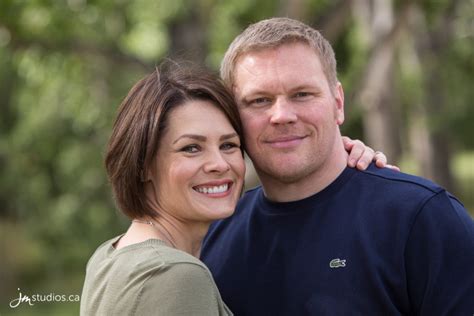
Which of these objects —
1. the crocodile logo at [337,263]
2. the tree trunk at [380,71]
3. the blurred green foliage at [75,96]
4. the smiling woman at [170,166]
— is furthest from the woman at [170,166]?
the tree trunk at [380,71]

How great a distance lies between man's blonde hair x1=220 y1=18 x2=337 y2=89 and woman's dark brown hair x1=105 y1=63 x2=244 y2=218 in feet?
0.69

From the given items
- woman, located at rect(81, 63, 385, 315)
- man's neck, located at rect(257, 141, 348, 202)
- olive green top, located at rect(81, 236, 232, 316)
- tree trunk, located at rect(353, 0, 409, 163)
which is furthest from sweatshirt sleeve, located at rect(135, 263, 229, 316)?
tree trunk, located at rect(353, 0, 409, 163)

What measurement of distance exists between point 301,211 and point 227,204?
32 cm

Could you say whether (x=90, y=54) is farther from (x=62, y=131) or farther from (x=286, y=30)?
(x=286, y=30)

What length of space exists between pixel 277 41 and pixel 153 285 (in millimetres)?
1148

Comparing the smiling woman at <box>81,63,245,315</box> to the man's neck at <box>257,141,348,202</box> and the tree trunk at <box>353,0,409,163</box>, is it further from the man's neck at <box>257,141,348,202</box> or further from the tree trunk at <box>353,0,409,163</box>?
the tree trunk at <box>353,0,409,163</box>

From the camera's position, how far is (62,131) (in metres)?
12.7

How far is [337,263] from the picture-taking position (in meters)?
2.81

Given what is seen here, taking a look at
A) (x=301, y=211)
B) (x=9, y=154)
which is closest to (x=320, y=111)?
(x=301, y=211)

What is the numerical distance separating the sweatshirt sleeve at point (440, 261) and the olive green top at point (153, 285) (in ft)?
2.29

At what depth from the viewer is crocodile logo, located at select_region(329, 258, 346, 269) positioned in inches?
110

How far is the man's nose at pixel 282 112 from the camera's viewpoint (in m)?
2.96

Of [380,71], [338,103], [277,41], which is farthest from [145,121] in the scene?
[380,71]

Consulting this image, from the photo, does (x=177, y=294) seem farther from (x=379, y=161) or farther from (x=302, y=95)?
(x=379, y=161)
